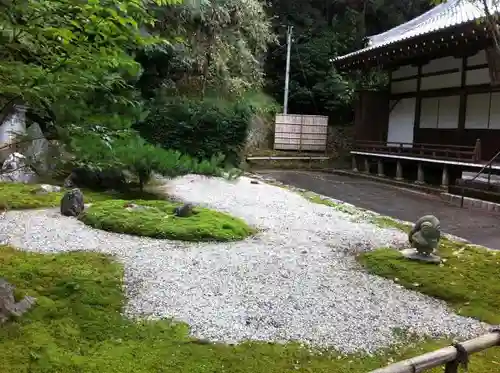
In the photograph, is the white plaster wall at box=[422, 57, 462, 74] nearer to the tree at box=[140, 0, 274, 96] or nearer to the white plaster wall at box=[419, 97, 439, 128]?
the white plaster wall at box=[419, 97, 439, 128]

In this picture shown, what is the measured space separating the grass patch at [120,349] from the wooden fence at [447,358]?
35cm

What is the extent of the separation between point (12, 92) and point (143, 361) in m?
1.58

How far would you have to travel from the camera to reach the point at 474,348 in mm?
2533

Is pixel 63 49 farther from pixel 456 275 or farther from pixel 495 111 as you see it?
pixel 495 111

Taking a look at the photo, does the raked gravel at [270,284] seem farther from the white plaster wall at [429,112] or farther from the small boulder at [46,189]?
the white plaster wall at [429,112]

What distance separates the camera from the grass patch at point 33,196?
265 inches

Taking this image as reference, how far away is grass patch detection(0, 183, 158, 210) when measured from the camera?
673 cm

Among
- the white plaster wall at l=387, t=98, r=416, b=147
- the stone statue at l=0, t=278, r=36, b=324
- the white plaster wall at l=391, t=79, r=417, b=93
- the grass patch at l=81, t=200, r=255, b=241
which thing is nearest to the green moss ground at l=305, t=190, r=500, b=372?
the grass patch at l=81, t=200, r=255, b=241

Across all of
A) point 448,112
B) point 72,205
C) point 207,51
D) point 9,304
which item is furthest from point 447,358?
point 448,112

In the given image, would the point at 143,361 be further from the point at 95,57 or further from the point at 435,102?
the point at 435,102

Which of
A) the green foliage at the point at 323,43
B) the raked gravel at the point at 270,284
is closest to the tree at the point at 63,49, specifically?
the raked gravel at the point at 270,284

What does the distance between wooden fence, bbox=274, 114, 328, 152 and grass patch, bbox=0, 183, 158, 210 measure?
39.5 feet

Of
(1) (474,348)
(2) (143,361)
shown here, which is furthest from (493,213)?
(2) (143,361)

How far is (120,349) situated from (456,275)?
3.28 m
